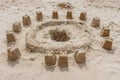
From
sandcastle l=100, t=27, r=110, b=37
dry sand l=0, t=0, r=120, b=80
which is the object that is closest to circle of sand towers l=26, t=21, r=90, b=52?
dry sand l=0, t=0, r=120, b=80

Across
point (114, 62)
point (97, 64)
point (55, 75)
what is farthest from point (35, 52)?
point (114, 62)

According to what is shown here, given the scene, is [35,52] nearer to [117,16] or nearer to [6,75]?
[6,75]

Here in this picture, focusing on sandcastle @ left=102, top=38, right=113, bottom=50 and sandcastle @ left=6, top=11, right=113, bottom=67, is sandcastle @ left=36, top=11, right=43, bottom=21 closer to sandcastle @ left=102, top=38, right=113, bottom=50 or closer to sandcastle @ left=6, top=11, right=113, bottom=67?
sandcastle @ left=6, top=11, right=113, bottom=67

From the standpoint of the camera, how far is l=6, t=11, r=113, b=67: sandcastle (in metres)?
2.54

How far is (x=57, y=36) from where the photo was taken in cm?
321

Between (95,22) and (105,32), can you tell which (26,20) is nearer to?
(95,22)

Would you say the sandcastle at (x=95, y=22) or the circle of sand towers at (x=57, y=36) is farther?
the sandcastle at (x=95, y=22)

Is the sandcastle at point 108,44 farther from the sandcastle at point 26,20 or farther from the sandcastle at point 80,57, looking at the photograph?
the sandcastle at point 26,20

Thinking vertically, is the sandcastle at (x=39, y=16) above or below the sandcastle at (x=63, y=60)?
above

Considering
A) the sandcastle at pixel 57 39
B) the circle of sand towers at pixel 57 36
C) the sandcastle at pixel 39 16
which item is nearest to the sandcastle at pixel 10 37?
the sandcastle at pixel 57 39

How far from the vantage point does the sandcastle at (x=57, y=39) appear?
8.33 feet

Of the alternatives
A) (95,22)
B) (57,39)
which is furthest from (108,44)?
(57,39)

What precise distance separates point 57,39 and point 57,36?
58mm

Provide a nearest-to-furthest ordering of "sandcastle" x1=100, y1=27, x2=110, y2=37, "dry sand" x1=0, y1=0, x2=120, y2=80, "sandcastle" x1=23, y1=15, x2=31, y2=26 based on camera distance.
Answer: "dry sand" x1=0, y1=0, x2=120, y2=80 < "sandcastle" x1=100, y1=27, x2=110, y2=37 < "sandcastle" x1=23, y1=15, x2=31, y2=26
